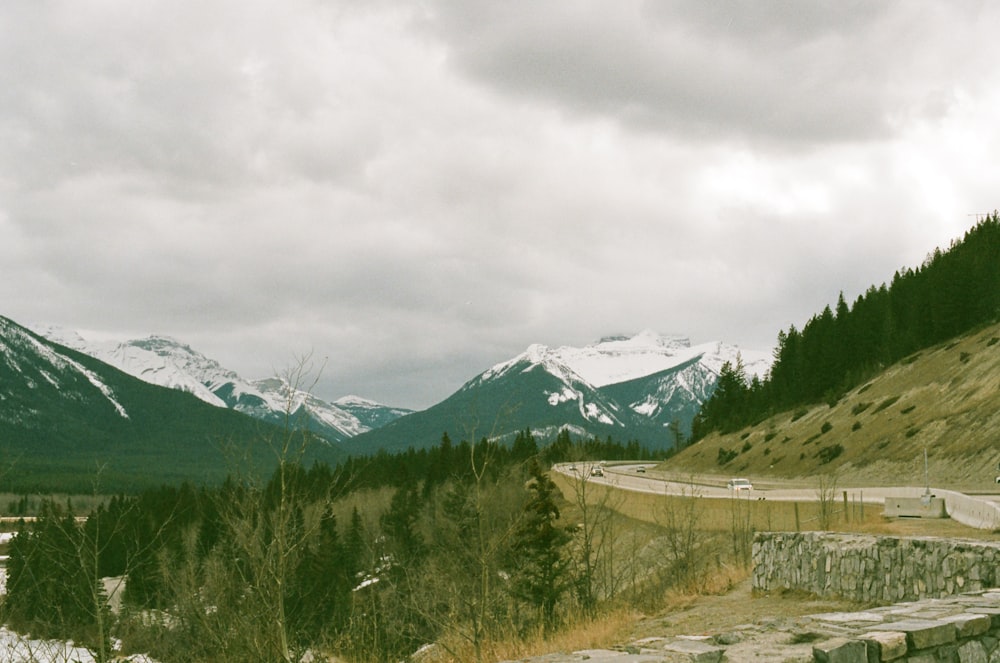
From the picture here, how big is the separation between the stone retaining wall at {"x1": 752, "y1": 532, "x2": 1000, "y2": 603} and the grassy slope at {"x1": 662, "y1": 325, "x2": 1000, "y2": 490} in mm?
32498

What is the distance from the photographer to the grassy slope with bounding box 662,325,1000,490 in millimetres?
50031

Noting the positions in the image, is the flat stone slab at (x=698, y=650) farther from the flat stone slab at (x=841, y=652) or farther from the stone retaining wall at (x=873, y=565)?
the stone retaining wall at (x=873, y=565)

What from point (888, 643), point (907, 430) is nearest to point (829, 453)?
point (907, 430)

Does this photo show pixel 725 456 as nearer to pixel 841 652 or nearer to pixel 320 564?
pixel 320 564

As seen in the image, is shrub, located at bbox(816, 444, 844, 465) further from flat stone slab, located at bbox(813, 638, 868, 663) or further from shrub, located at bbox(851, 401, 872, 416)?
flat stone slab, located at bbox(813, 638, 868, 663)

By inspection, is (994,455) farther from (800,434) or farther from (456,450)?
(456,450)

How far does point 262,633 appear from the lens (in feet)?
46.3

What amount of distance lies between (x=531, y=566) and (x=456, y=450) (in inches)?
3224

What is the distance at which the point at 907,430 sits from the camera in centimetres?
5919

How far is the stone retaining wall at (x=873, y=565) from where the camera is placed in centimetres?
1231

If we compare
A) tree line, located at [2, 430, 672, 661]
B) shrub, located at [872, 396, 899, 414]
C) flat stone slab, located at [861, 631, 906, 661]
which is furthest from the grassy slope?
flat stone slab, located at [861, 631, 906, 661]

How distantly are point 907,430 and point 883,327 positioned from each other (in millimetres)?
35464

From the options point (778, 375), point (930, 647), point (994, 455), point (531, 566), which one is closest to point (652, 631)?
point (930, 647)

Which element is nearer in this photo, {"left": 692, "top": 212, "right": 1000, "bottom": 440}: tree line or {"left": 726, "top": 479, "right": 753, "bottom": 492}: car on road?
{"left": 726, "top": 479, "right": 753, "bottom": 492}: car on road
